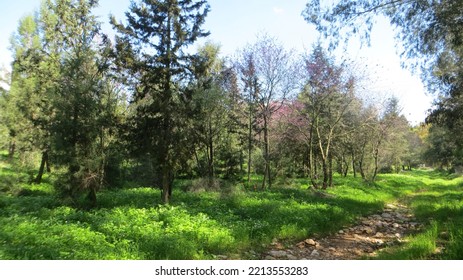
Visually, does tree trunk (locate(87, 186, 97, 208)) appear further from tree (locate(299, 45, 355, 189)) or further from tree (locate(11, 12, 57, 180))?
tree (locate(299, 45, 355, 189))

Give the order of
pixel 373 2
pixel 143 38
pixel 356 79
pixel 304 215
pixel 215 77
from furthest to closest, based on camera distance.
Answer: pixel 215 77 < pixel 356 79 < pixel 143 38 < pixel 304 215 < pixel 373 2

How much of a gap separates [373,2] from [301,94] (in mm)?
12901

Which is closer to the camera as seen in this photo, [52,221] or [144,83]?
[52,221]

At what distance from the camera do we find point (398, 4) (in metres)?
10.8

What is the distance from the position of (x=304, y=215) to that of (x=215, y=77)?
17.9 meters

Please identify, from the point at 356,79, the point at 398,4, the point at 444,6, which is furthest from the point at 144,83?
the point at 356,79

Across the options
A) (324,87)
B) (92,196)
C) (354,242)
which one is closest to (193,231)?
(354,242)

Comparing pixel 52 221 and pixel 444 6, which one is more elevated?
pixel 444 6

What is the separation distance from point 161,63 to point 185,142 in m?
4.29

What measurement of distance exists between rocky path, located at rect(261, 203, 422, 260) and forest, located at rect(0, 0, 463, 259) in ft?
0.32
